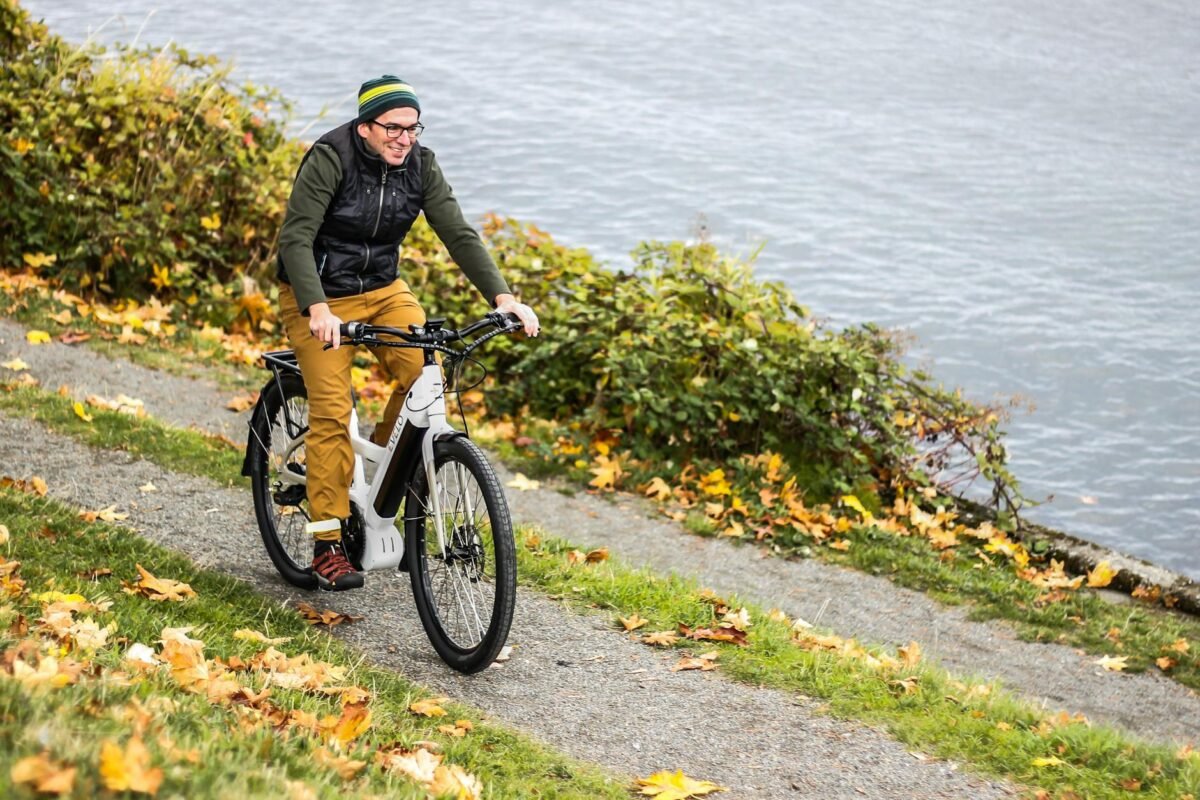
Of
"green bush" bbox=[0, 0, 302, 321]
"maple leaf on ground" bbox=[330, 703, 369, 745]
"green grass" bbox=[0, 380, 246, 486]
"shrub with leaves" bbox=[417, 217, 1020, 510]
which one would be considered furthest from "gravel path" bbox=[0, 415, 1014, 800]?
"green bush" bbox=[0, 0, 302, 321]

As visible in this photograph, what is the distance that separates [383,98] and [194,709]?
245cm

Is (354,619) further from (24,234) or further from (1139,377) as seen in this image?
(1139,377)

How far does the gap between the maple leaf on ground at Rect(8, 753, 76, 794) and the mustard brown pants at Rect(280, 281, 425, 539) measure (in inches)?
108

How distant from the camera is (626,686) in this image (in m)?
5.48

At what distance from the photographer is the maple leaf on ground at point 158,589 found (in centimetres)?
550

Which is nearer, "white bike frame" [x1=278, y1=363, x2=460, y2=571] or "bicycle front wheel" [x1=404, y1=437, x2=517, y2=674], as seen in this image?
"bicycle front wheel" [x1=404, y1=437, x2=517, y2=674]

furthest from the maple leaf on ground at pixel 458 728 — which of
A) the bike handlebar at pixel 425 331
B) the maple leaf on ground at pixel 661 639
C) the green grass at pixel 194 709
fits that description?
the bike handlebar at pixel 425 331

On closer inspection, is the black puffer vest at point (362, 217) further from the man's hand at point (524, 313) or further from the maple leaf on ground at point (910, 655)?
the maple leaf on ground at point (910, 655)

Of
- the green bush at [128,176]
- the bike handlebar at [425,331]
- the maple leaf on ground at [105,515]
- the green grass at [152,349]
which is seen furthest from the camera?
the green bush at [128,176]

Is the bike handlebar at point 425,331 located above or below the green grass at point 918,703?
above

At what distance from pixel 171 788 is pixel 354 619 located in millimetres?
2820

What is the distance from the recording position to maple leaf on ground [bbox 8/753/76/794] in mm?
2795

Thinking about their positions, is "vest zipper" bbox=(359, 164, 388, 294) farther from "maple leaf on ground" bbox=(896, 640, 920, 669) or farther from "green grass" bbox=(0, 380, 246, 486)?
"maple leaf on ground" bbox=(896, 640, 920, 669)

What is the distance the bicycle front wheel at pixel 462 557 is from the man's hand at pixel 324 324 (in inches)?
24.8
